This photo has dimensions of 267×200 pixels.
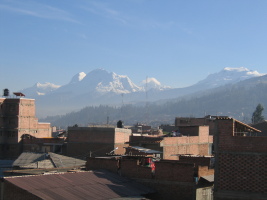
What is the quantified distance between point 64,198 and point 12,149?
48.4 metres

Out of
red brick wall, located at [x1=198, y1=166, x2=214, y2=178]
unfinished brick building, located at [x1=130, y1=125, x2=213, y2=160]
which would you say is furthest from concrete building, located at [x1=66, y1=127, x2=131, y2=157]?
red brick wall, located at [x1=198, y1=166, x2=214, y2=178]

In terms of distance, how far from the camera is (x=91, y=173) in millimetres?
23969

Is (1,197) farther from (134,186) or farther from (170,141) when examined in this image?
(170,141)

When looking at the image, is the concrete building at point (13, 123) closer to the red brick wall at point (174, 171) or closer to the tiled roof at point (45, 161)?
the tiled roof at point (45, 161)

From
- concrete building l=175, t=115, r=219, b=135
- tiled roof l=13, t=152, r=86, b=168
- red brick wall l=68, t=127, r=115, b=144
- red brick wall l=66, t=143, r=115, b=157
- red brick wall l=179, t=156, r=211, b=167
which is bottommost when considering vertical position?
tiled roof l=13, t=152, r=86, b=168

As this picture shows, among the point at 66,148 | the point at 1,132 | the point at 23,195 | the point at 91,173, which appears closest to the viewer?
the point at 23,195

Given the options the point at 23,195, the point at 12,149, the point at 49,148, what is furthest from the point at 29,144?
the point at 23,195

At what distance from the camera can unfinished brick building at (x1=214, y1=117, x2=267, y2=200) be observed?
765 inches

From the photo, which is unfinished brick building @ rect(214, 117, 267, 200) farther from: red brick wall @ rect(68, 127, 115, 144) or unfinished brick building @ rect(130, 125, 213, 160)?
red brick wall @ rect(68, 127, 115, 144)

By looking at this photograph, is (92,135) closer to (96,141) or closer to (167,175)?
(96,141)

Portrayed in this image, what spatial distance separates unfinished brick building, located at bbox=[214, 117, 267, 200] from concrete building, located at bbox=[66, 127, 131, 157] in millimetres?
25515

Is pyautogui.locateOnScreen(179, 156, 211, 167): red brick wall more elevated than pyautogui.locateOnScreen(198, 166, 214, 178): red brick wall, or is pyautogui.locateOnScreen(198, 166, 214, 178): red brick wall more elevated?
pyautogui.locateOnScreen(179, 156, 211, 167): red brick wall

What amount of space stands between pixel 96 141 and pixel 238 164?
28.2 meters

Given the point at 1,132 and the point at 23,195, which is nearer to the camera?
the point at 23,195
